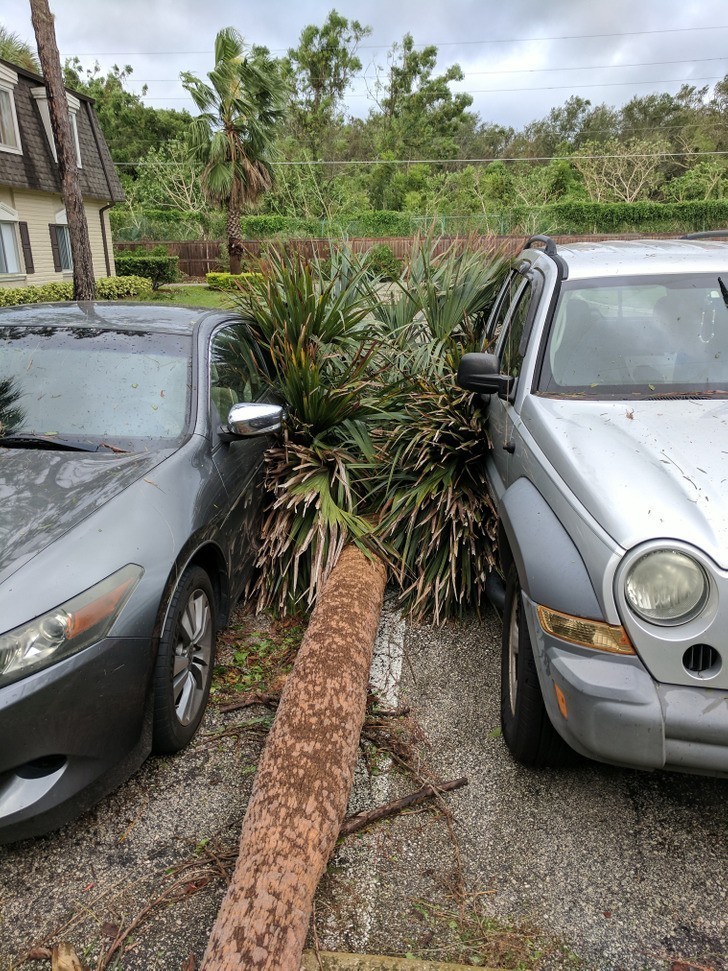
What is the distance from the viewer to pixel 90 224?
24.4 m

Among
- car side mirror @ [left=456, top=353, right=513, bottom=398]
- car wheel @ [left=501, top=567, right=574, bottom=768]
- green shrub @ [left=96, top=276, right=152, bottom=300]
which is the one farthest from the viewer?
green shrub @ [left=96, top=276, right=152, bottom=300]

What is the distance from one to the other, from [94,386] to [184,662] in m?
1.45

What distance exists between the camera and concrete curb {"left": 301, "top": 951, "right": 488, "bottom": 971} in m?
1.86

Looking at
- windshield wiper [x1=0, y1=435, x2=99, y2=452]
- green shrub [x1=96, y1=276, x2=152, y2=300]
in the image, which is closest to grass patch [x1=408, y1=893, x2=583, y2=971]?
windshield wiper [x1=0, y1=435, x2=99, y2=452]

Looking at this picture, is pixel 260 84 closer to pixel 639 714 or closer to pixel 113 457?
pixel 113 457

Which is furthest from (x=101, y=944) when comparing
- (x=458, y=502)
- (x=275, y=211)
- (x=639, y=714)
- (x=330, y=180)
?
(x=330, y=180)

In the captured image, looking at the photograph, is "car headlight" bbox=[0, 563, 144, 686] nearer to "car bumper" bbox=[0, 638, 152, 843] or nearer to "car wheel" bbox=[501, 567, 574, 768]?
"car bumper" bbox=[0, 638, 152, 843]

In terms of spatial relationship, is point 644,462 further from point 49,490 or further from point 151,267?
point 151,267

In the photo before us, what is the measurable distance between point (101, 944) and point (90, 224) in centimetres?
2627

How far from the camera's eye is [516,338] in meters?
3.78

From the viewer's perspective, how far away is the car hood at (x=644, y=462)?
6.82ft

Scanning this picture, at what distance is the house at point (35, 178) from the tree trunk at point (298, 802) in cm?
2054

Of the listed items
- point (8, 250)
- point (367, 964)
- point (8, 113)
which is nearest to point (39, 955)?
point (367, 964)

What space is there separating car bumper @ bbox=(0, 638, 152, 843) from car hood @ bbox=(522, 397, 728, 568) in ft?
5.39
